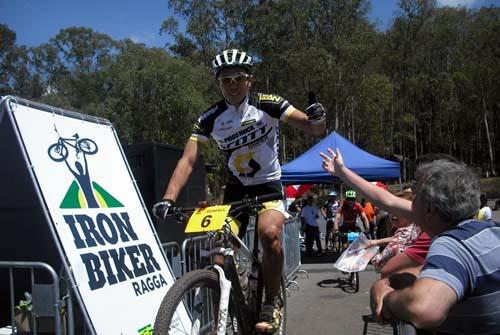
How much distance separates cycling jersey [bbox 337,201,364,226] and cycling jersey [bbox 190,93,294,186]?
845 centimetres

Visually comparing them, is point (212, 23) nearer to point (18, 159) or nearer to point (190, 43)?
point (190, 43)

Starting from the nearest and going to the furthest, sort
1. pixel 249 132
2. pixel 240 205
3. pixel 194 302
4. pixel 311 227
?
pixel 194 302, pixel 240 205, pixel 249 132, pixel 311 227

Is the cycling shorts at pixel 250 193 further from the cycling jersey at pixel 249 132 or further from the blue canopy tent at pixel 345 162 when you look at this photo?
the blue canopy tent at pixel 345 162

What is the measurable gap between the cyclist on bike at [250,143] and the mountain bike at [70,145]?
625 mm

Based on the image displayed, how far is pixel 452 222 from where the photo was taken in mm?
2129

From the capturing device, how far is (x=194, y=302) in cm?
332

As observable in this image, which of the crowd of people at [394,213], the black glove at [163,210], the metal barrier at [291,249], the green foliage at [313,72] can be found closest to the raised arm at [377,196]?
the crowd of people at [394,213]

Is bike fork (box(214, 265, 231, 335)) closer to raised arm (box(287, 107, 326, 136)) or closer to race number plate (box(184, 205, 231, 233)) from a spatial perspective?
race number plate (box(184, 205, 231, 233))

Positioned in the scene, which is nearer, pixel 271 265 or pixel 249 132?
pixel 271 265

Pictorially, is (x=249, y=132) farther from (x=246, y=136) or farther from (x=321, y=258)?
(x=321, y=258)

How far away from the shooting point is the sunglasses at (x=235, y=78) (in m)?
3.98

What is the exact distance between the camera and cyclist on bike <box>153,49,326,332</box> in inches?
152

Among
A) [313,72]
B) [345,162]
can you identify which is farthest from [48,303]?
[313,72]

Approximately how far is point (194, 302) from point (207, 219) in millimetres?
521
